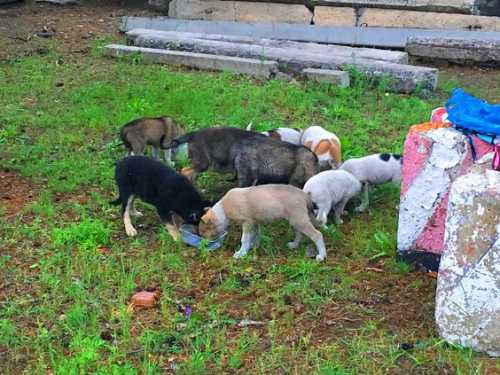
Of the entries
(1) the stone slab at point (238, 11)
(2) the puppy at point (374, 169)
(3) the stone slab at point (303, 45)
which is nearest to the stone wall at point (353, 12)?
(1) the stone slab at point (238, 11)

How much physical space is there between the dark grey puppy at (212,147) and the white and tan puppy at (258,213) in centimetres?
115

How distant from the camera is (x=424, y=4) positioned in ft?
44.9

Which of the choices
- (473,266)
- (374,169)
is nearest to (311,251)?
(374,169)

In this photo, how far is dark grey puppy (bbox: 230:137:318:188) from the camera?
7297 mm

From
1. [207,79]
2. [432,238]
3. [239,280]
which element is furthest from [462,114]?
[207,79]

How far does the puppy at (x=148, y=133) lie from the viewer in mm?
8133

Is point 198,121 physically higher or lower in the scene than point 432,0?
lower

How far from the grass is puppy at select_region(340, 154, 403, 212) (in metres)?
0.25

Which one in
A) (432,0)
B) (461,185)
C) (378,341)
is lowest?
(378,341)

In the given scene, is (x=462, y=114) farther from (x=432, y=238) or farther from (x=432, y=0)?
(x=432, y=0)

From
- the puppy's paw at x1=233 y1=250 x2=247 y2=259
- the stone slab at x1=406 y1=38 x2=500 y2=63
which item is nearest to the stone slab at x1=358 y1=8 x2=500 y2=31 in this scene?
the stone slab at x1=406 y1=38 x2=500 y2=63

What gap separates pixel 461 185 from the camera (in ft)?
15.6

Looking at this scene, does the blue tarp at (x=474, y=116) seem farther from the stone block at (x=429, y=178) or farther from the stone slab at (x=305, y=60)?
the stone slab at (x=305, y=60)

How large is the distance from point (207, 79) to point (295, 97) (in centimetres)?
145
